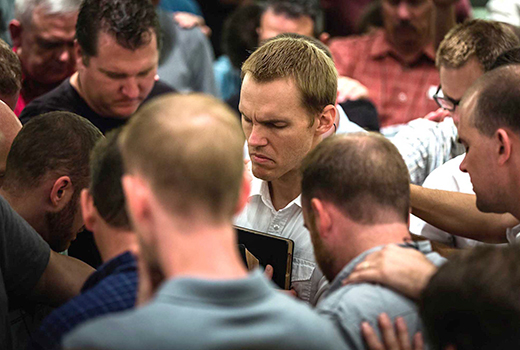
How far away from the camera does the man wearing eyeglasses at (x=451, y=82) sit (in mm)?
2637

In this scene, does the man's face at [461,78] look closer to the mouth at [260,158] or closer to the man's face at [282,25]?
the mouth at [260,158]

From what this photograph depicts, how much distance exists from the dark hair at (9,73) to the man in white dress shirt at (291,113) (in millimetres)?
864

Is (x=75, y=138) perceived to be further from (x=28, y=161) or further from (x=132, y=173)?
(x=132, y=173)

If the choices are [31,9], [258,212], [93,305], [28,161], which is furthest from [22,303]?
[31,9]

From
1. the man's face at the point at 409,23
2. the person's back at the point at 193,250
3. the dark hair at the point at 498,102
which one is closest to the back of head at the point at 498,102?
the dark hair at the point at 498,102

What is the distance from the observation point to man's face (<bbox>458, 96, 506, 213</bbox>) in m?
1.98

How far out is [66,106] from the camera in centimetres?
288

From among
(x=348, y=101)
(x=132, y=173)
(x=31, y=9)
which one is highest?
(x=132, y=173)

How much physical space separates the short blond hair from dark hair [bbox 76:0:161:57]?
2.66 ft

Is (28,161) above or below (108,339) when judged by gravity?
below

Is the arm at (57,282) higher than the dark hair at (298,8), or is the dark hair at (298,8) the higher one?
the arm at (57,282)

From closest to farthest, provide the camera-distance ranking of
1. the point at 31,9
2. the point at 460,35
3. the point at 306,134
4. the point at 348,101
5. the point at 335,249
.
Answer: the point at 335,249, the point at 306,134, the point at 460,35, the point at 31,9, the point at 348,101

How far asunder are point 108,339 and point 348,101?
2.56m

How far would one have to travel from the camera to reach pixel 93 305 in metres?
1.38
